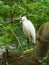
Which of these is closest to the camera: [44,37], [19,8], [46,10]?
[44,37]

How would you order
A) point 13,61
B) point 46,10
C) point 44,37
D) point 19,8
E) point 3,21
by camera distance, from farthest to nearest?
point 46,10 → point 19,8 → point 3,21 → point 13,61 → point 44,37

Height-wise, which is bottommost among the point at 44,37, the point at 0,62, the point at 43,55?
the point at 0,62

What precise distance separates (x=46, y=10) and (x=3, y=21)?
2.87 ft

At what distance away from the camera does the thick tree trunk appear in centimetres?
263

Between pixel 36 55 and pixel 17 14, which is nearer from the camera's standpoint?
pixel 36 55

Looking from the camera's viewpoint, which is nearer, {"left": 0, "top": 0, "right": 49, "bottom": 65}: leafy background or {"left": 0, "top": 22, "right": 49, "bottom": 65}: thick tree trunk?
{"left": 0, "top": 22, "right": 49, "bottom": 65}: thick tree trunk

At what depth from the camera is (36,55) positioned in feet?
9.06

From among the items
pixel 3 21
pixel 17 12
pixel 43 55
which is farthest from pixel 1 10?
pixel 43 55

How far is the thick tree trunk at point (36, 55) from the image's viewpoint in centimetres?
263

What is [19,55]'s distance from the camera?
3025 millimetres

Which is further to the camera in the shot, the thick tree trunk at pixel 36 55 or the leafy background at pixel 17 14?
the leafy background at pixel 17 14

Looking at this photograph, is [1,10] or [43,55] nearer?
[43,55]

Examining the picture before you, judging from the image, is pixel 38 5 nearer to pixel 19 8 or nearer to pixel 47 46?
pixel 19 8

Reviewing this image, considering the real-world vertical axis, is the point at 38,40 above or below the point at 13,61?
above
